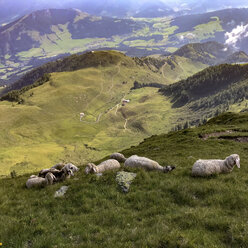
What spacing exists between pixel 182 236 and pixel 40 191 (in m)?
→ 13.1

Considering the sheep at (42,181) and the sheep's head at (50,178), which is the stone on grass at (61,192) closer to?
the sheep's head at (50,178)

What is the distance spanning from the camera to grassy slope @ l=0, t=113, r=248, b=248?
10.3 m

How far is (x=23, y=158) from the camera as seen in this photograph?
18925 cm

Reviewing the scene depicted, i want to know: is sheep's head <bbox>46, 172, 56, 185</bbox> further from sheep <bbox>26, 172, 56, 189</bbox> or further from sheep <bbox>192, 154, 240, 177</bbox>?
sheep <bbox>192, 154, 240, 177</bbox>

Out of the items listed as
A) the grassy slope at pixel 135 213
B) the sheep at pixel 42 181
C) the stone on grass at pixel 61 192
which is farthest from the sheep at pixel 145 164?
the sheep at pixel 42 181

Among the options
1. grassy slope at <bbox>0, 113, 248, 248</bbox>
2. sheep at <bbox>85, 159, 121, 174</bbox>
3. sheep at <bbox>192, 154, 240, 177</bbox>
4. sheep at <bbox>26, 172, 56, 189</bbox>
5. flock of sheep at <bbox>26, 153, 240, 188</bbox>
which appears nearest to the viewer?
grassy slope at <bbox>0, 113, 248, 248</bbox>

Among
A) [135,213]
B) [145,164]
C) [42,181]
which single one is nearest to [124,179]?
[145,164]

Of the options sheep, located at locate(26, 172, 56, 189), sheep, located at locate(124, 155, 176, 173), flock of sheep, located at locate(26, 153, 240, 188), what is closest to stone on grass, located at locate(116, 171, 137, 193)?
sheep, located at locate(124, 155, 176, 173)

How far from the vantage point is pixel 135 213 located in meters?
13.2

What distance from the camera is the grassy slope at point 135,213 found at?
10.3 m

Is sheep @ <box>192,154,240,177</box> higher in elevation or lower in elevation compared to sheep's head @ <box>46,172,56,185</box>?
lower

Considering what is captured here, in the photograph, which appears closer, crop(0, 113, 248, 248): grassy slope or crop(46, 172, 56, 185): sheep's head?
crop(0, 113, 248, 248): grassy slope

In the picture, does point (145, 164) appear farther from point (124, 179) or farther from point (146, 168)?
point (124, 179)

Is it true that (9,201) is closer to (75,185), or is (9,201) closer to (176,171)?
(75,185)
